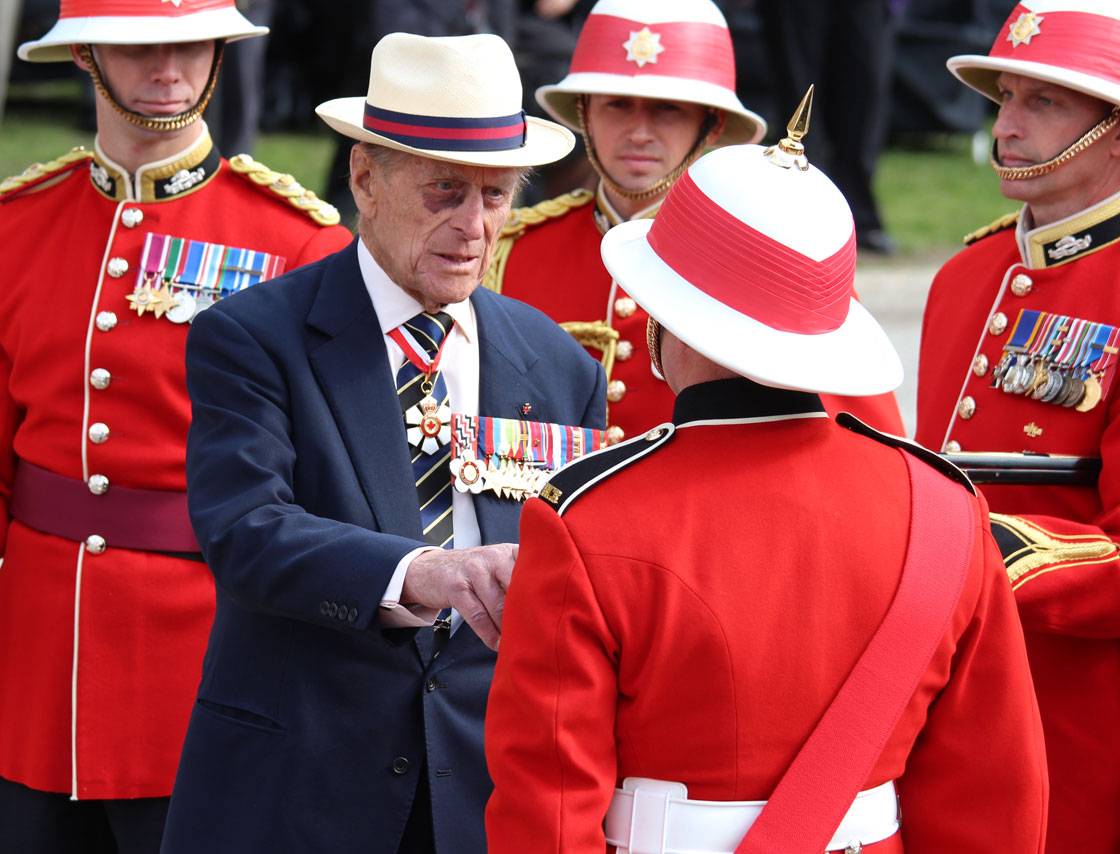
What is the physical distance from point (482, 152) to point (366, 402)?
1.61 feet

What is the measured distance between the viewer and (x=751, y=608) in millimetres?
2107

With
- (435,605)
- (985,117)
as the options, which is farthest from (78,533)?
(985,117)

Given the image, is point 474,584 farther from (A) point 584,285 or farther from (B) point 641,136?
(B) point 641,136

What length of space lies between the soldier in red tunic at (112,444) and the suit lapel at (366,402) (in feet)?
2.97

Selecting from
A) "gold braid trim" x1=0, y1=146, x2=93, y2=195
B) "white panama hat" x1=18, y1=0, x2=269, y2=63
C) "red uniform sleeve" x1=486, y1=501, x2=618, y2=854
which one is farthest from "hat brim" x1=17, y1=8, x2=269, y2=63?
"red uniform sleeve" x1=486, y1=501, x2=618, y2=854

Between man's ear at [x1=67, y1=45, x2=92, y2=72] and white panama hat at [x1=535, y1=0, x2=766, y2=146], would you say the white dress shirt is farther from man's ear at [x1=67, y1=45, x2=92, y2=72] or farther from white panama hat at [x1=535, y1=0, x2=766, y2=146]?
white panama hat at [x1=535, y1=0, x2=766, y2=146]

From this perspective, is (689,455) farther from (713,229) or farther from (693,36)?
(693,36)

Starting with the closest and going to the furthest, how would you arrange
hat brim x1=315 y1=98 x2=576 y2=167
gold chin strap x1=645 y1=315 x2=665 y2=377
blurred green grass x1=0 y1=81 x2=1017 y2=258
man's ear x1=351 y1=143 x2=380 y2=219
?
gold chin strap x1=645 y1=315 x2=665 y2=377 < hat brim x1=315 y1=98 x2=576 y2=167 < man's ear x1=351 y1=143 x2=380 y2=219 < blurred green grass x1=0 y1=81 x2=1017 y2=258

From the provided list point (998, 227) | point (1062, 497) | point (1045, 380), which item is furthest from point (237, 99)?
point (1062, 497)

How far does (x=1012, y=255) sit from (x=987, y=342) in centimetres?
24

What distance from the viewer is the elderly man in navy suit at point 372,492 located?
2.53 meters

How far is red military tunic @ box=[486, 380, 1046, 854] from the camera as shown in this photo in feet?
6.84

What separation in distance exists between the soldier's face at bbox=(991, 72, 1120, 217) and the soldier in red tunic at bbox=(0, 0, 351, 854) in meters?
1.58

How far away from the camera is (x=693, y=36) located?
4191mm
